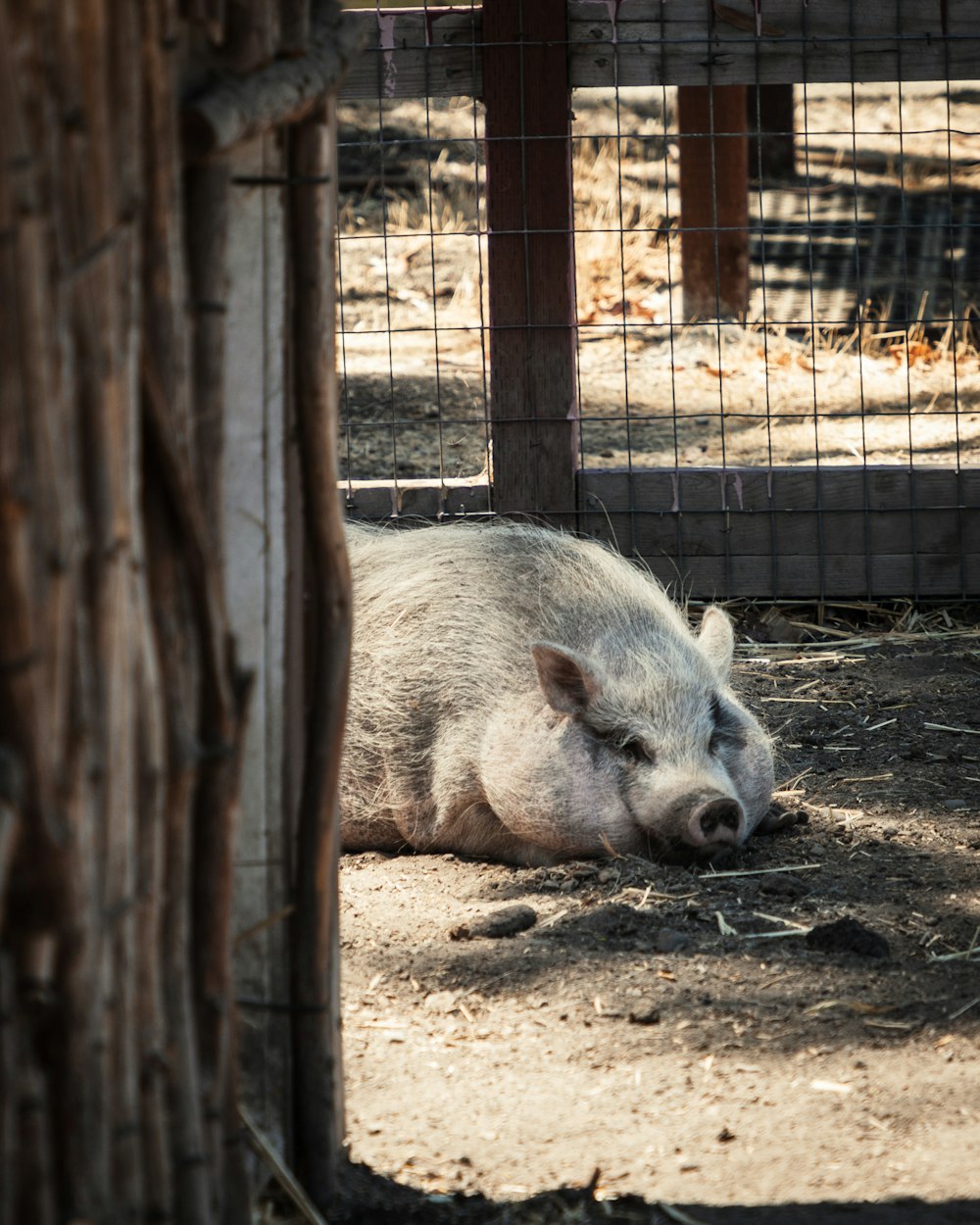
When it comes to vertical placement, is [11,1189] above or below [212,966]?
below

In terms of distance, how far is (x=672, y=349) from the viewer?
6.62 m

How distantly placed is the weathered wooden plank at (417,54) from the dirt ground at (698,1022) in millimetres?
2970

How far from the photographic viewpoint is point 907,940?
3.66m

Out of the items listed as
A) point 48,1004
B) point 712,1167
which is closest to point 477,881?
point 712,1167

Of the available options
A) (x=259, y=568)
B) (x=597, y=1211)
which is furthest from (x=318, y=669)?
(x=597, y=1211)

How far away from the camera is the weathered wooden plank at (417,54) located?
598 centimetres

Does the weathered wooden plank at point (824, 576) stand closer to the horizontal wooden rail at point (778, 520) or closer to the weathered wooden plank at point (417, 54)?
the horizontal wooden rail at point (778, 520)

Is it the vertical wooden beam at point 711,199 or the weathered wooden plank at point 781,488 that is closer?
the weathered wooden plank at point 781,488

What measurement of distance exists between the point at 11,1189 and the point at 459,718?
3.13 m

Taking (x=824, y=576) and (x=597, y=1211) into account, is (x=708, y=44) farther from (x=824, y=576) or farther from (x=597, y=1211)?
(x=597, y=1211)

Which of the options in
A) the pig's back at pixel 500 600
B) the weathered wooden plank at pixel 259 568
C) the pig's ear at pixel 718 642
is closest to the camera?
the weathered wooden plank at pixel 259 568

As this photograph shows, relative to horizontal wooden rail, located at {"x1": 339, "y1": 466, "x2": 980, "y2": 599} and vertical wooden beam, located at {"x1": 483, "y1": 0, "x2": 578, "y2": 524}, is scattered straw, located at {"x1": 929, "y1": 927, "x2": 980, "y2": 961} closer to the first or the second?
horizontal wooden rail, located at {"x1": 339, "y1": 466, "x2": 980, "y2": 599}

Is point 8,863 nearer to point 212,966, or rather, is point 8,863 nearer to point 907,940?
point 212,966

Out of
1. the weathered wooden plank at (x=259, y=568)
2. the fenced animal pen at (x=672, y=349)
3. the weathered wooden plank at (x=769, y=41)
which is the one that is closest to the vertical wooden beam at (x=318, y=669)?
the weathered wooden plank at (x=259, y=568)
